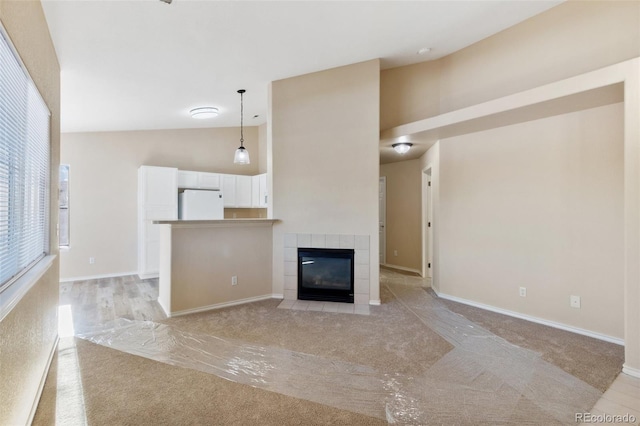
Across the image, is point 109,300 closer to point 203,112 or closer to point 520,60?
point 203,112

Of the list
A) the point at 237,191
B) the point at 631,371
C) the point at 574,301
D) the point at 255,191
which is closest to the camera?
the point at 631,371

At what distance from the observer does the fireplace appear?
4.12 meters

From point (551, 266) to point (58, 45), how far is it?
5.32m

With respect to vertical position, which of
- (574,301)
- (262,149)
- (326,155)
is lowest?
(574,301)

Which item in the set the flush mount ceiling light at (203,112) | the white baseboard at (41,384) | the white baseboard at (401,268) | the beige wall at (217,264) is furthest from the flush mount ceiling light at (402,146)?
the white baseboard at (41,384)

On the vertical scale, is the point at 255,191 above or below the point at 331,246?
above

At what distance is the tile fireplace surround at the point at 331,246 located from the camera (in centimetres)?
405

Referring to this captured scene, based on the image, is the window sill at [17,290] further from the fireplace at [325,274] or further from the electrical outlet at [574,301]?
the electrical outlet at [574,301]

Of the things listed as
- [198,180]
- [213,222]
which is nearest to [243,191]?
[198,180]

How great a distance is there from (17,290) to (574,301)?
14.7 ft

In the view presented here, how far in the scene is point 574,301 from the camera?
3158 millimetres

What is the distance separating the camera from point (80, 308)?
3.87 metres

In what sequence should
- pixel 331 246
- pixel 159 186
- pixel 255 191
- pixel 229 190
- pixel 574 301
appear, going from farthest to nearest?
pixel 255 191, pixel 229 190, pixel 159 186, pixel 331 246, pixel 574 301

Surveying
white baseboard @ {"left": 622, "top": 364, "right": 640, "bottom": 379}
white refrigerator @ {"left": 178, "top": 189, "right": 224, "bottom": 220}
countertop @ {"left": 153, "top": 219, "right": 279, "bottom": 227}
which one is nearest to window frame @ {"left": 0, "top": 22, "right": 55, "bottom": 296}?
countertop @ {"left": 153, "top": 219, "right": 279, "bottom": 227}
